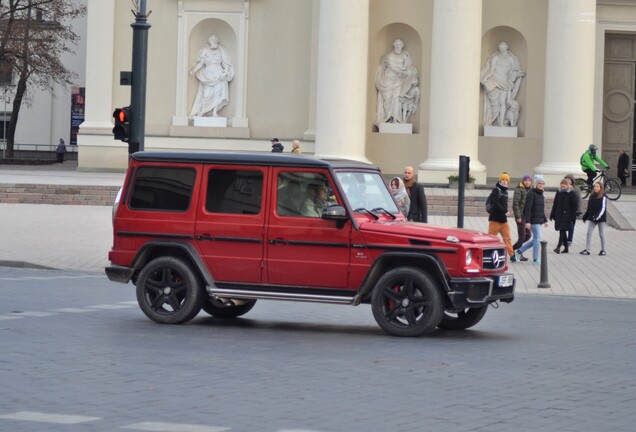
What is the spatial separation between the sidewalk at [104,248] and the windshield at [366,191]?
679 cm

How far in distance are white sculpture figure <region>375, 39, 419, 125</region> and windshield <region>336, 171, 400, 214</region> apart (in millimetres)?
31704

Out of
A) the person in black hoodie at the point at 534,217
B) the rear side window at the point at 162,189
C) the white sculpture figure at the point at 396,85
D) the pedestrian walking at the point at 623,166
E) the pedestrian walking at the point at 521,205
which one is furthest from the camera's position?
the pedestrian walking at the point at 623,166

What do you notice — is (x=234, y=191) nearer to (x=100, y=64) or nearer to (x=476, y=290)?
(x=476, y=290)

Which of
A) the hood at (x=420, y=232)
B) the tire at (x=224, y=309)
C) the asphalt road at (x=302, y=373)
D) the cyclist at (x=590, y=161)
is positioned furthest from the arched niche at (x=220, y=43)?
the hood at (x=420, y=232)

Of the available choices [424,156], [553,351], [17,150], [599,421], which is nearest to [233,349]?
[553,351]

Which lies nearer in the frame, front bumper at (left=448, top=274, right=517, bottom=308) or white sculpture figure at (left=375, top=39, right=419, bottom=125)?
front bumper at (left=448, top=274, right=517, bottom=308)

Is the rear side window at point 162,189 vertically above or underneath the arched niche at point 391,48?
underneath

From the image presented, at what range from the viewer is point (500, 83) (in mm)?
46469

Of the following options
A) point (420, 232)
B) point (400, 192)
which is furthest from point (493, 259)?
point (400, 192)

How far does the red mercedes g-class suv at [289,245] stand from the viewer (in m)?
14.2

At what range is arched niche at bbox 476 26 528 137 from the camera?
46.7 metres

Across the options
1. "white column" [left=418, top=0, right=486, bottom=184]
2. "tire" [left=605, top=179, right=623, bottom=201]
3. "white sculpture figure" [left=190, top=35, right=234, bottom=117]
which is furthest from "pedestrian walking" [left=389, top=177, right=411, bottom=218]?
"white sculpture figure" [left=190, top=35, right=234, bottom=117]

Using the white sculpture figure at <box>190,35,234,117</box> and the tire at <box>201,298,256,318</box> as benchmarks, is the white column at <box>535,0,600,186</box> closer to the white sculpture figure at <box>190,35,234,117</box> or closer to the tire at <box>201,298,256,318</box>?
the white sculpture figure at <box>190,35,234,117</box>

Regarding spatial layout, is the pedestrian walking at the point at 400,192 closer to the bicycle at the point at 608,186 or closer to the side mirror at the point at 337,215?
the side mirror at the point at 337,215
